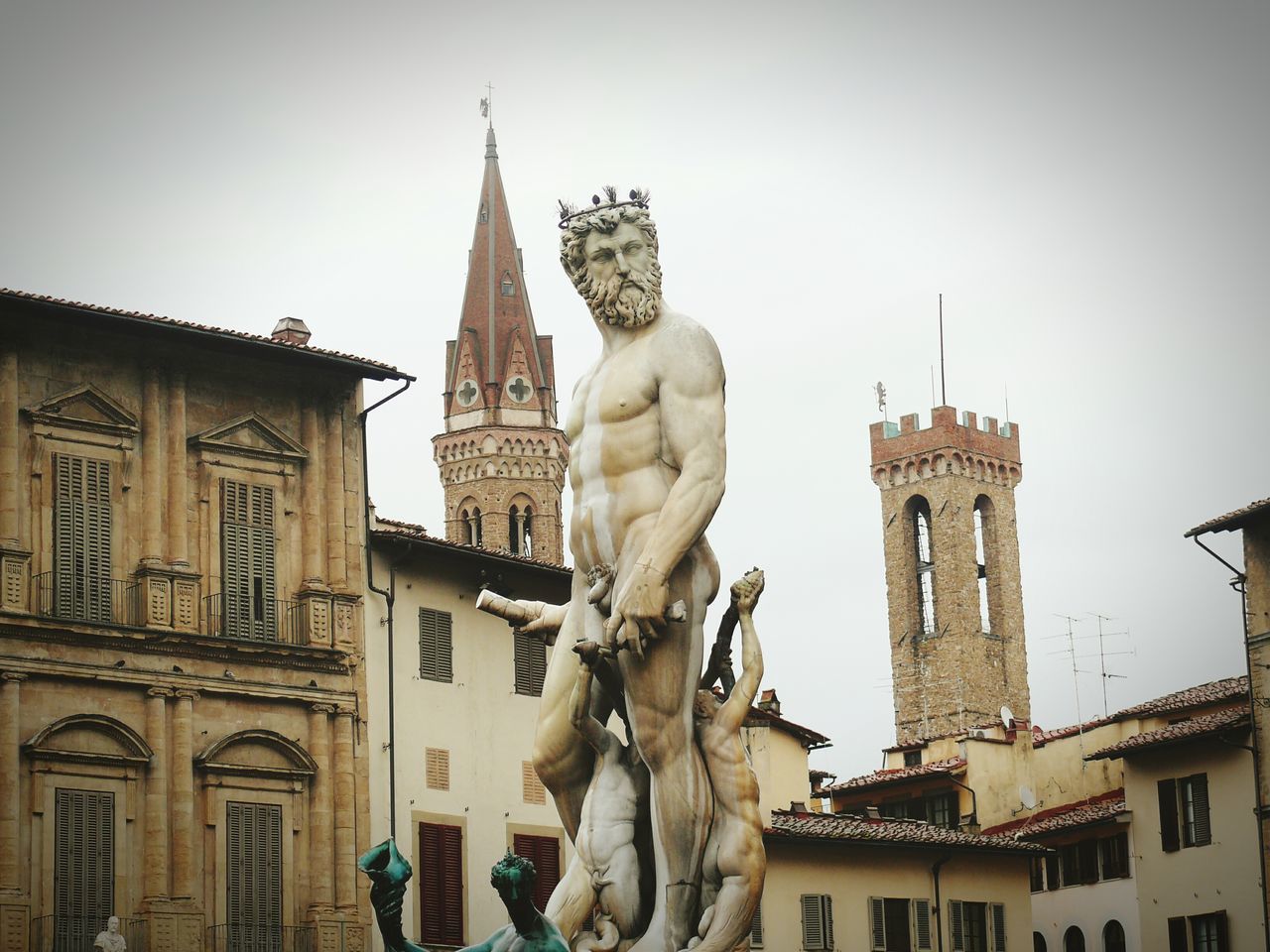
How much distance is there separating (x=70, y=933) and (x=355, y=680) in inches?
276

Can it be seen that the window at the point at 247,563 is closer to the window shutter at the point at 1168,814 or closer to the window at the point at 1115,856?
the window shutter at the point at 1168,814

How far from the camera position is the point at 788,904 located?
47.2 metres

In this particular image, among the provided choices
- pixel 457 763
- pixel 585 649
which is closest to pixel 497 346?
pixel 457 763

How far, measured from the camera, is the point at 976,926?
50.8 metres

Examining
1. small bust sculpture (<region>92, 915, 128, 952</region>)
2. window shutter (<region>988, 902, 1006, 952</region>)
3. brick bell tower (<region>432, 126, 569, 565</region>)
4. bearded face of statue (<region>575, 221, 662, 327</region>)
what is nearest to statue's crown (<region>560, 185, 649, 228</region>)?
bearded face of statue (<region>575, 221, 662, 327</region>)

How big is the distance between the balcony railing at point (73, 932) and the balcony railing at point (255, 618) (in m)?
4.97

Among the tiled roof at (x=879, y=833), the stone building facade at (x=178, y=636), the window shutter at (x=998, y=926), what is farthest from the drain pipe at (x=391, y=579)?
the window shutter at (x=998, y=926)

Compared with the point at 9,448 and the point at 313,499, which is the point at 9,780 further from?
the point at 313,499

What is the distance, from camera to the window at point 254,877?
37844 millimetres

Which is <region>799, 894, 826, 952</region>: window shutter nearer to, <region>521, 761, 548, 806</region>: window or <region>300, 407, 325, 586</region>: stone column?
<region>521, 761, 548, 806</region>: window

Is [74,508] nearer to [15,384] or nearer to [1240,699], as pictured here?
[15,384]

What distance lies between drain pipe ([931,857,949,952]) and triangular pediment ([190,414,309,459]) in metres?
16.2

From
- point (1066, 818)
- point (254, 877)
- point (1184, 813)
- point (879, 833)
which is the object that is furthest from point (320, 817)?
point (1066, 818)

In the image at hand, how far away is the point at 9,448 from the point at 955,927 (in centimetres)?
2196
